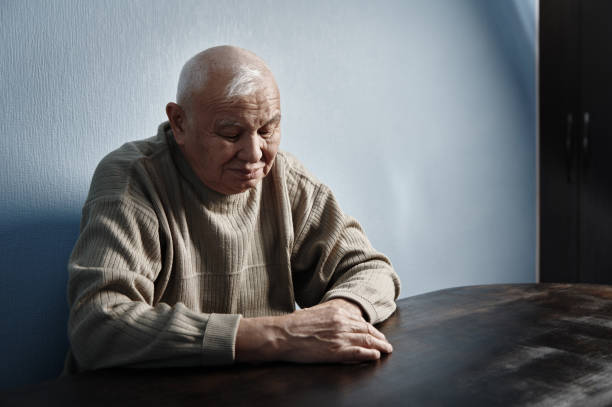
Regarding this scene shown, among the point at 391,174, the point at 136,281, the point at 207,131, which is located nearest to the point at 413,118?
the point at 391,174

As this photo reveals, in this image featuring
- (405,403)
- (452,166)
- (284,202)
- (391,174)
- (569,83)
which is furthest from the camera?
(569,83)

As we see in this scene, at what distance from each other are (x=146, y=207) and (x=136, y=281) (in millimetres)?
178

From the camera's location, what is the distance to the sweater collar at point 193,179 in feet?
4.44

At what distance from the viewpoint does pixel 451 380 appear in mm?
942

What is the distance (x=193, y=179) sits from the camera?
1.35 meters

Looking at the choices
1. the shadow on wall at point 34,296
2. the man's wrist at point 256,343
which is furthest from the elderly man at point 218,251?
the shadow on wall at point 34,296

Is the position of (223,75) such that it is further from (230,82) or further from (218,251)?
(218,251)

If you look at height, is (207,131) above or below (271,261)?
above

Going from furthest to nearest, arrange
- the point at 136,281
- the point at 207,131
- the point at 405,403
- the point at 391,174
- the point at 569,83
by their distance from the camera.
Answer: the point at 569,83, the point at 391,174, the point at 207,131, the point at 136,281, the point at 405,403

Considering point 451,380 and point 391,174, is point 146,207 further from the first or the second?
point 391,174

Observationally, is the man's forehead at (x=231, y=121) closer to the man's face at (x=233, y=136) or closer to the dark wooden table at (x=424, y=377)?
the man's face at (x=233, y=136)

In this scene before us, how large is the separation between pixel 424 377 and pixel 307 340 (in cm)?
23

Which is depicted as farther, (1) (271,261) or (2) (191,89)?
(1) (271,261)

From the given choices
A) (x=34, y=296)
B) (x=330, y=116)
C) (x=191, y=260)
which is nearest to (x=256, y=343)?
(x=191, y=260)
